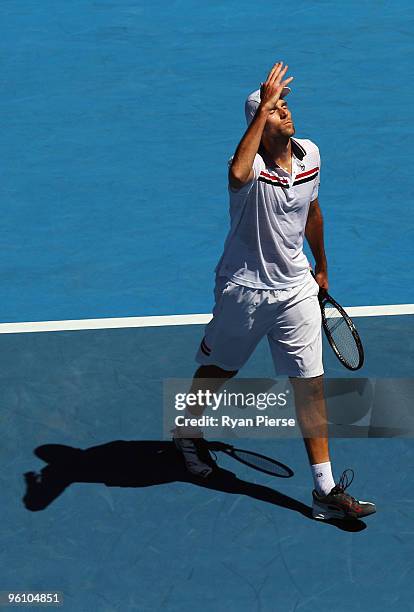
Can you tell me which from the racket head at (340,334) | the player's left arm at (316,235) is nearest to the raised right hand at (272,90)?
the player's left arm at (316,235)

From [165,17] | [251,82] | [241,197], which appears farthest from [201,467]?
[165,17]

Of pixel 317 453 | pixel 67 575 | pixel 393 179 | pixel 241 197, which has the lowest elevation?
pixel 67 575

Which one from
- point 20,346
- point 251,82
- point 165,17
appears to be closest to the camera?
point 20,346

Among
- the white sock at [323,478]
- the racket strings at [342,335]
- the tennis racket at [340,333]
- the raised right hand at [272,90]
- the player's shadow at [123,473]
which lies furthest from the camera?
the racket strings at [342,335]

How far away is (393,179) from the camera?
11.2 m

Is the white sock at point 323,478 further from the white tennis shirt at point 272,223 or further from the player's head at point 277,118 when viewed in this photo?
the player's head at point 277,118

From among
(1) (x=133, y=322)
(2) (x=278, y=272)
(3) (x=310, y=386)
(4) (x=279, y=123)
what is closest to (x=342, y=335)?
(3) (x=310, y=386)

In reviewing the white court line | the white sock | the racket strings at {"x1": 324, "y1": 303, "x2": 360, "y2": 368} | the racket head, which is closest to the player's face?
the racket head

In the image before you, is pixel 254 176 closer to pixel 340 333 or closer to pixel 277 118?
pixel 277 118

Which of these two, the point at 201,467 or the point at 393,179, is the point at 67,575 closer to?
the point at 201,467

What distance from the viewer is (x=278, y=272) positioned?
7.09 meters

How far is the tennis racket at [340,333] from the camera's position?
7648mm

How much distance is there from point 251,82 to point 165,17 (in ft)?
6.21

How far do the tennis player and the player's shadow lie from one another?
45cm
